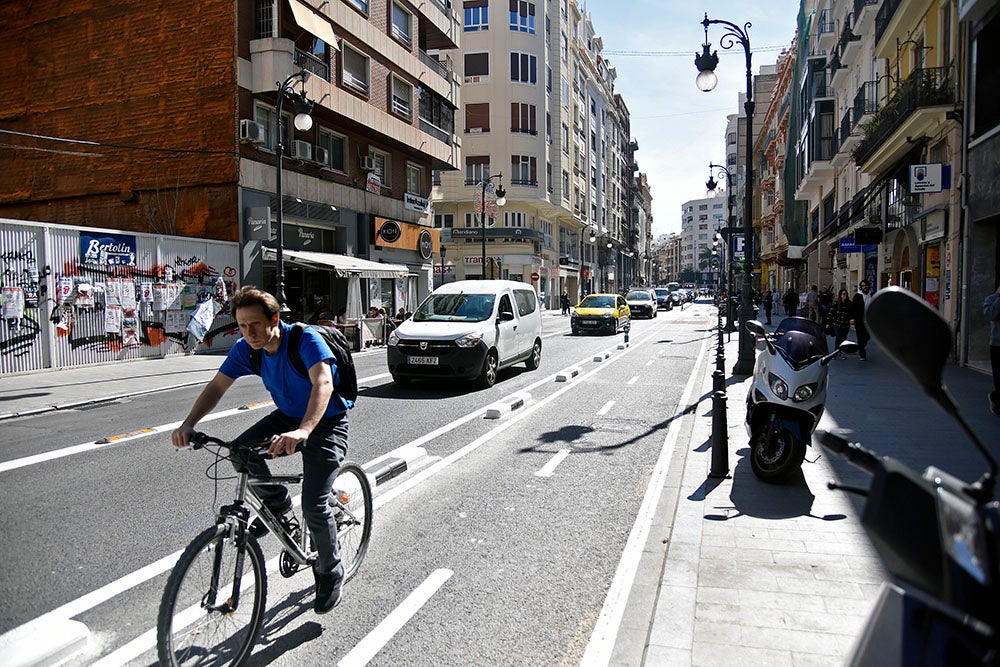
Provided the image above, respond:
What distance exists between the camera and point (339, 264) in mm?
23078

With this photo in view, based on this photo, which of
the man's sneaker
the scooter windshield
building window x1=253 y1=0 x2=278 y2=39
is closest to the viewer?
the man's sneaker

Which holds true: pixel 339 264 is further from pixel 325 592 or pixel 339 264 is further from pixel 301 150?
pixel 325 592

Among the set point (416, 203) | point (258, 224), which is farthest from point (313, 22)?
point (416, 203)

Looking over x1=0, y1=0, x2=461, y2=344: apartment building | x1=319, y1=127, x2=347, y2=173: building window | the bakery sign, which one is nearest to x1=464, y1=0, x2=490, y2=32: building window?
the bakery sign

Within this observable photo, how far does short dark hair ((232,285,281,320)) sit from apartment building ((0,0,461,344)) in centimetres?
1619

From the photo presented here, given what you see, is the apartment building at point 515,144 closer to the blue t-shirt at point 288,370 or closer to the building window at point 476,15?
the building window at point 476,15

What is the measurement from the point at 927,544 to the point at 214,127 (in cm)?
2270

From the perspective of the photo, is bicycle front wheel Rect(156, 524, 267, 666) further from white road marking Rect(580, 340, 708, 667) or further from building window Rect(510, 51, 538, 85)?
building window Rect(510, 51, 538, 85)

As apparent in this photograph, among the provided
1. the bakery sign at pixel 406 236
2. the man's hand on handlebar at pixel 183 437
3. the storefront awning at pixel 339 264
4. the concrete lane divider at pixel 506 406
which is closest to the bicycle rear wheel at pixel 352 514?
the man's hand on handlebar at pixel 183 437

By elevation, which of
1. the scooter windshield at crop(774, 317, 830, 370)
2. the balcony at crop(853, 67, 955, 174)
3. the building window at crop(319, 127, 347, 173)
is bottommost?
the scooter windshield at crop(774, 317, 830, 370)

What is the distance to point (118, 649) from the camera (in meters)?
3.34

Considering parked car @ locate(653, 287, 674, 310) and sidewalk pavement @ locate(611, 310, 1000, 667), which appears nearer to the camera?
sidewalk pavement @ locate(611, 310, 1000, 667)

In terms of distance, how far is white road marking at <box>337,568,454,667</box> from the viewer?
3271mm

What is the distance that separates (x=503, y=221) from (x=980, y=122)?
36.8 metres
